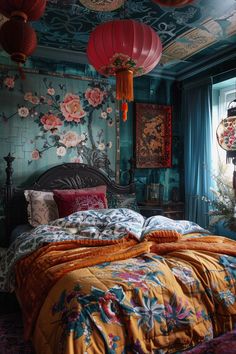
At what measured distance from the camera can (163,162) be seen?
4094 millimetres

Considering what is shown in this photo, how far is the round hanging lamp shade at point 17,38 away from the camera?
139cm

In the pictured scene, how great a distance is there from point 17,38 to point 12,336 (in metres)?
1.84

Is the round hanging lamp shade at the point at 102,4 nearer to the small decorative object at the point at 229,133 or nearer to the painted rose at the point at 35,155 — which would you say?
the small decorative object at the point at 229,133

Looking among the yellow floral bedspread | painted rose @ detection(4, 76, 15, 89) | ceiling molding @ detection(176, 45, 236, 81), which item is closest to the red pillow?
the yellow floral bedspread

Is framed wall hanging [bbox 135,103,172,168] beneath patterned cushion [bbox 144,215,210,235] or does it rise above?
above

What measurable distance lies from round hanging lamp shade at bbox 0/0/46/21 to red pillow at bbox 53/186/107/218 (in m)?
1.79

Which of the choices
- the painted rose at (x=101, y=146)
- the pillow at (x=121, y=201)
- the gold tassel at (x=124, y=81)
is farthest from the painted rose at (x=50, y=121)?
the gold tassel at (x=124, y=81)

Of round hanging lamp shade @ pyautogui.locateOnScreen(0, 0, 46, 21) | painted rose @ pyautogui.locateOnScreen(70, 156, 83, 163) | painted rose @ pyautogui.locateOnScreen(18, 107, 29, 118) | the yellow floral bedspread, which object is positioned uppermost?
round hanging lamp shade @ pyautogui.locateOnScreen(0, 0, 46, 21)

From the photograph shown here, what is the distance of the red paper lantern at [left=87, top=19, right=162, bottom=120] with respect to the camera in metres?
1.94

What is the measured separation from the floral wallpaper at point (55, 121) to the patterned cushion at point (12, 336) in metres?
1.46

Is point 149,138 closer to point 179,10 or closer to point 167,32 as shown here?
→ point 167,32

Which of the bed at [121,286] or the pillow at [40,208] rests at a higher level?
the pillow at [40,208]

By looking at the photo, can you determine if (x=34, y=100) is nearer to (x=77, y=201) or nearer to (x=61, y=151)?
(x=61, y=151)

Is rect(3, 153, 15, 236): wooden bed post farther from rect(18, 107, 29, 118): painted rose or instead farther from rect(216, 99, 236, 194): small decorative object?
rect(216, 99, 236, 194): small decorative object
